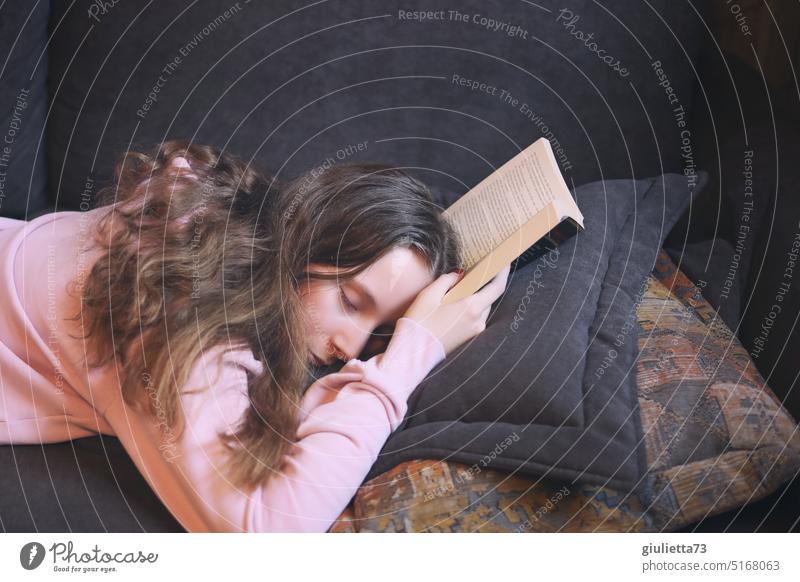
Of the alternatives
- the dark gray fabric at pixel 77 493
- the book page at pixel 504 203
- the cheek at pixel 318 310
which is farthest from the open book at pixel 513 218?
the dark gray fabric at pixel 77 493

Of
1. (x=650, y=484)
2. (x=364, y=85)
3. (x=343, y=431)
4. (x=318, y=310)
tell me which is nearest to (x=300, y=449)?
(x=343, y=431)

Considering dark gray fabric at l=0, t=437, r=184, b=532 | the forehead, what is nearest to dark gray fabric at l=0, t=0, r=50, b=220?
dark gray fabric at l=0, t=437, r=184, b=532

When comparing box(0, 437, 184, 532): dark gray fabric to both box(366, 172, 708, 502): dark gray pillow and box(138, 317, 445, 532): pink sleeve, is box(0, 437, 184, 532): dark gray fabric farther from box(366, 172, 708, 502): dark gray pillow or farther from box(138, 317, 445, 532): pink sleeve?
box(366, 172, 708, 502): dark gray pillow

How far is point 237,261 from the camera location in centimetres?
68

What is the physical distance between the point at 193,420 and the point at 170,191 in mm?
Result: 260

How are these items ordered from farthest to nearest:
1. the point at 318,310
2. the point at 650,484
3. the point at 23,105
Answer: the point at 23,105, the point at 318,310, the point at 650,484

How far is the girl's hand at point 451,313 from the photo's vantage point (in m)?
0.64

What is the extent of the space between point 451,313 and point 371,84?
1.14ft

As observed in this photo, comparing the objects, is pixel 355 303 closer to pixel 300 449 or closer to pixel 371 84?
pixel 300 449

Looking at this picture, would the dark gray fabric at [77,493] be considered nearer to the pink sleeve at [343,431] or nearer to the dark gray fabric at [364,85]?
the pink sleeve at [343,431]

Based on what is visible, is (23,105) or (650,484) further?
(23,105)
